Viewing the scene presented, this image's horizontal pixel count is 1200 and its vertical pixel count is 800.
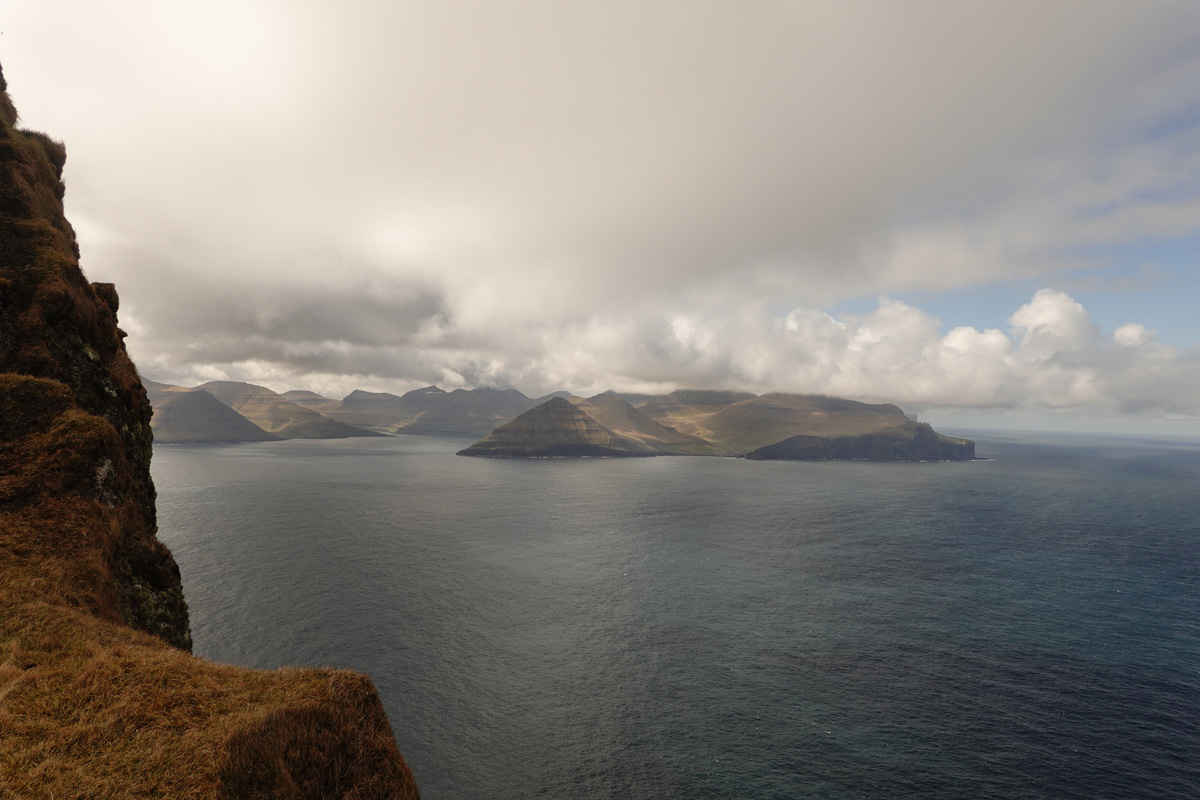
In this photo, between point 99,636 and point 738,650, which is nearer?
point 99,636

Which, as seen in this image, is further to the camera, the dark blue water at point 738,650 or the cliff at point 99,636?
the dark blue water at point 738,650

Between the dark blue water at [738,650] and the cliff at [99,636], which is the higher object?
the cliff at [99,636]

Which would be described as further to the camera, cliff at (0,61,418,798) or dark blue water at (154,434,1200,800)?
dark blue water at (154,434,1200,800)

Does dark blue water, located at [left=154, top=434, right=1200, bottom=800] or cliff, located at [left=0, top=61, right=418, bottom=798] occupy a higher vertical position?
cliff, located at [left=0, top=61, right=418, bottom=798]

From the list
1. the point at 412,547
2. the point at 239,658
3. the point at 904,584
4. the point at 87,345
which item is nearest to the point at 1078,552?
the point at 904,584
